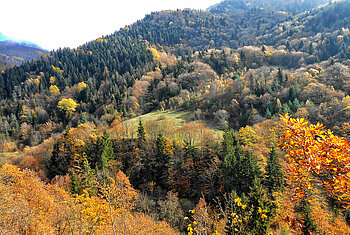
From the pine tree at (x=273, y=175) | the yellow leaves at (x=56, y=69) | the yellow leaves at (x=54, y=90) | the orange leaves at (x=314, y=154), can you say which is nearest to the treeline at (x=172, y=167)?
the pine tree at (x=273, y=175)

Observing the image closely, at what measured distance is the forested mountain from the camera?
1095 centimetres

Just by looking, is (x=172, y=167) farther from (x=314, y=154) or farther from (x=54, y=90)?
(x=54, y=90)

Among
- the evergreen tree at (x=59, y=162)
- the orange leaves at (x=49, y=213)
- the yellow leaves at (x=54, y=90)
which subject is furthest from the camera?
the yellow leaves at (x=54, y=90)

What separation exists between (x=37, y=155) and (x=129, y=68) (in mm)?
101307

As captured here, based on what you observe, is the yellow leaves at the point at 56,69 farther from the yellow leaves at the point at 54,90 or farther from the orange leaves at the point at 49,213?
the orange leaves at the point at 49,213

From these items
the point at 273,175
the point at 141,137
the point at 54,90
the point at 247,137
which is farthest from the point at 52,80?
the point at 273,175

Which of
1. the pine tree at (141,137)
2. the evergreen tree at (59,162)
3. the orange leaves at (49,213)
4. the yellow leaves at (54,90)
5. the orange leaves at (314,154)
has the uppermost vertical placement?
the orange leaves at (314,154)

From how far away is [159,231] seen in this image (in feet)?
80.0

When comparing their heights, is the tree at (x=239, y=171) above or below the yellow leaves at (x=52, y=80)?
below

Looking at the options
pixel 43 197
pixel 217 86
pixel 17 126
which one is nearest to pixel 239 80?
pixel 217 86

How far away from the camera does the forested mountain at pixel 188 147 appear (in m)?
10.9

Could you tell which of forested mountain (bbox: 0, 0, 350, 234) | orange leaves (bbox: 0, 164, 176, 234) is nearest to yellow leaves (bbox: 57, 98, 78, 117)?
forested mountain (bbox: 0, 0, 350, 234)

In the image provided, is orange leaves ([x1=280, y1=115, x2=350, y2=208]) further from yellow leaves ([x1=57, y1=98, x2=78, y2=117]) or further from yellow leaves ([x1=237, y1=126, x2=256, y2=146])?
yellow leaves ([x1=57, y1=98, x2=78, y2=117])

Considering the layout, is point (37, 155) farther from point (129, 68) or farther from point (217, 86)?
point (129, 68)
